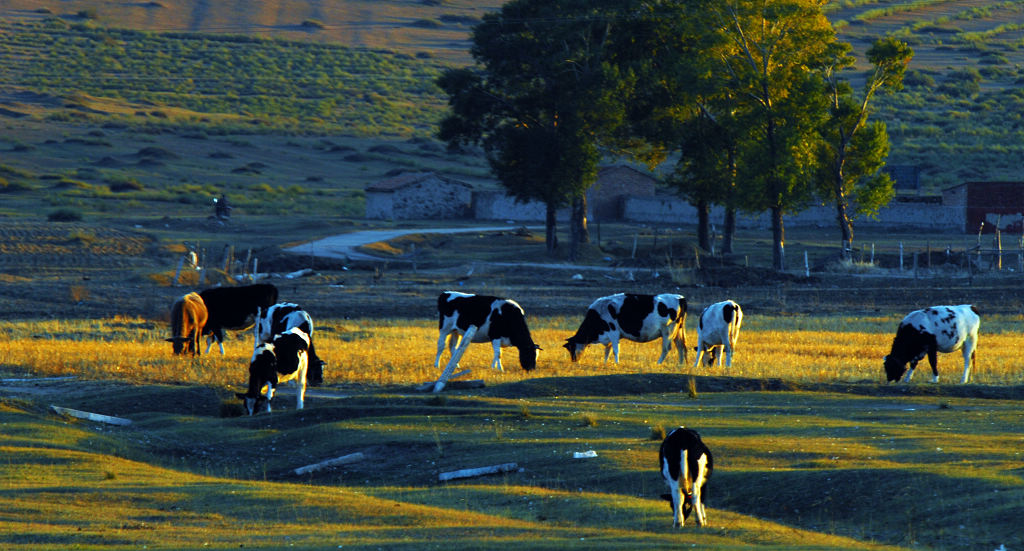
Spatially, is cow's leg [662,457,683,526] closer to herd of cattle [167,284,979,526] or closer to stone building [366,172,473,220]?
herd of cattle [167,284,979,526]

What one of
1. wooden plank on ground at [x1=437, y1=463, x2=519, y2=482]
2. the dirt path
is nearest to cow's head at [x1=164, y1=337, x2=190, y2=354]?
wooden plank on ground at [x1=437, y1=463, x2=519, y2=482]

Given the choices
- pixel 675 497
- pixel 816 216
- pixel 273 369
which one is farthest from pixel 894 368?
pixel 816 216

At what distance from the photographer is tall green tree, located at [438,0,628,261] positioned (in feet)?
204

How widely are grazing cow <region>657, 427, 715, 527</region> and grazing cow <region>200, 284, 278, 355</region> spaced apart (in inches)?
708

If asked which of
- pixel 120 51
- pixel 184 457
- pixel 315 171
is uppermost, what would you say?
pixel 120 51

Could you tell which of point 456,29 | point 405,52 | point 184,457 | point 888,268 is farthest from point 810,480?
point 456,29

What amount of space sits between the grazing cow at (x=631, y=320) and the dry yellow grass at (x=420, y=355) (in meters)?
0.56

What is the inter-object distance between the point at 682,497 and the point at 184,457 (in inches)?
312

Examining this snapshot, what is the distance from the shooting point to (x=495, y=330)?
83.3 ft

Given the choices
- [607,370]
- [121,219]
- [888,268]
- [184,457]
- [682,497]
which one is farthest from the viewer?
[121,219]

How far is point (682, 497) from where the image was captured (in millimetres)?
12758

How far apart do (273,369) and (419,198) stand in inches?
2584

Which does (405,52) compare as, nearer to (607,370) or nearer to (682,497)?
(607,370)

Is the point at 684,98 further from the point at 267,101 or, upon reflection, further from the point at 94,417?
the point at 267,101
